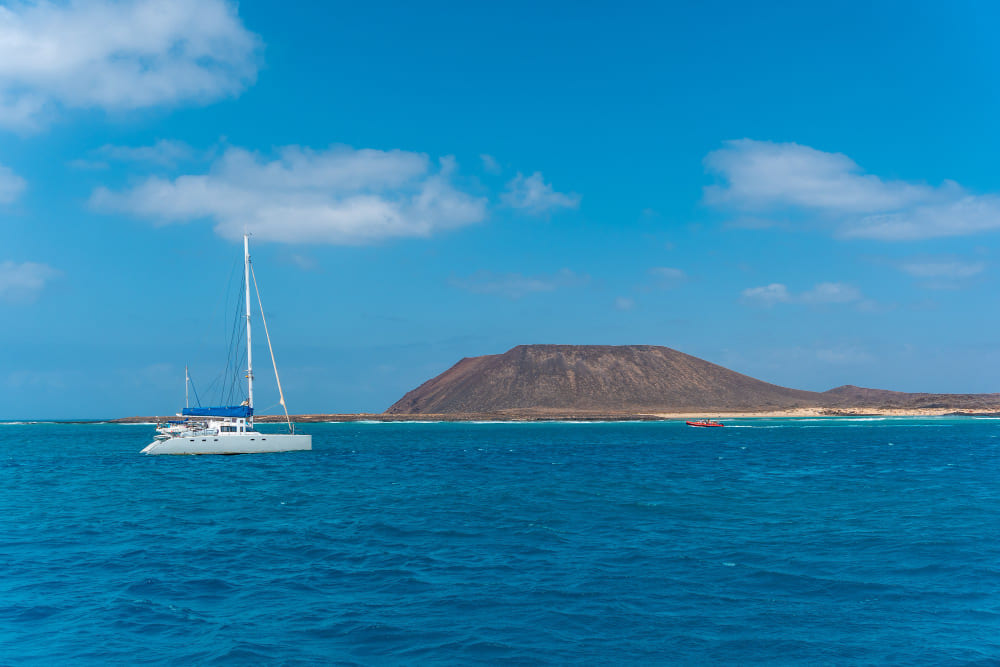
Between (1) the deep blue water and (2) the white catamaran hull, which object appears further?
(2) the white catamaran hull

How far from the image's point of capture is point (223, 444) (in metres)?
61.7

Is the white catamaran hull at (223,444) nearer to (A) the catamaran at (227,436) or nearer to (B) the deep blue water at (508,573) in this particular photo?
(A) the catamaran at (227,436)

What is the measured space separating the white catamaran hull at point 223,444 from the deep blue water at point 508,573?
861 inches

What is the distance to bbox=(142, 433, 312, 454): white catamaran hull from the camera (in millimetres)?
61562

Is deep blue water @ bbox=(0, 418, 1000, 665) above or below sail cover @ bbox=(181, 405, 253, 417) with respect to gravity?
below

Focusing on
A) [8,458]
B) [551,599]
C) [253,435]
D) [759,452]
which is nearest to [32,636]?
[551,599]

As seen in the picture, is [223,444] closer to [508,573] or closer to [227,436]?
[227,436]

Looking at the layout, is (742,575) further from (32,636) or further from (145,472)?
(145,472)

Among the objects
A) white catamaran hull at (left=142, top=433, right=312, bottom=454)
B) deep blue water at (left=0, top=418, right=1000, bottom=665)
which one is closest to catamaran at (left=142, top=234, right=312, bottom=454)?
white catamaran hull at (left=142, top=433, right=312, bottom=454)

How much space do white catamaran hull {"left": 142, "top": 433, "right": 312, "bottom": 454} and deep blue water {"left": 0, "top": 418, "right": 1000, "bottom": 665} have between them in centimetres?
2188

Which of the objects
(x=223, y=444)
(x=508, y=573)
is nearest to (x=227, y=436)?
(x=223, y=444)

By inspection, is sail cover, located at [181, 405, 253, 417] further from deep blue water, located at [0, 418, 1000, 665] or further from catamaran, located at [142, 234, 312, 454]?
deep blue water, located at [0, 418, 1000, 665]

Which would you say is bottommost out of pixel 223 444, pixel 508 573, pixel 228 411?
pixel 508 573

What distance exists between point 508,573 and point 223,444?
49.3 metres
